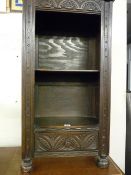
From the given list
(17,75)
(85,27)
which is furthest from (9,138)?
(85,27)

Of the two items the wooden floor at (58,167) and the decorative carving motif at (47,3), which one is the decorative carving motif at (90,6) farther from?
the wooden floor at (58,167)

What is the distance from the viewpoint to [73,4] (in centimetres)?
120

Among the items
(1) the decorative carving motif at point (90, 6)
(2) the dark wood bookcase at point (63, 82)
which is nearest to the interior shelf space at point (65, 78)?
(2) the dark wood bookcase at point (63, 82)

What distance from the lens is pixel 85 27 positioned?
5.14 ft

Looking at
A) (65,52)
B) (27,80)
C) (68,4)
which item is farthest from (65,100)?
(68,4)

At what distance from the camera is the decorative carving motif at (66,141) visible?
4.00ft

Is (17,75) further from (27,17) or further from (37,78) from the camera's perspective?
(27,17)

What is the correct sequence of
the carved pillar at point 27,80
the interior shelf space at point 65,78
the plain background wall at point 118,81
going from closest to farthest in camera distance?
the carved pillar at point 27,80 < the interior shelf space at point 65,78 < the plain background wall at point 118,81

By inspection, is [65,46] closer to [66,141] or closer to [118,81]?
[118,81]

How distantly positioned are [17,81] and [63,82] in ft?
1.33

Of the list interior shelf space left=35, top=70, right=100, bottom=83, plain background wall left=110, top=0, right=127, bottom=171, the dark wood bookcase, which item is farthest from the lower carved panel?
plain background wall left=110, top=0, right=127, bottom=171

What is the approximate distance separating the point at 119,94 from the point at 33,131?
3.07 ft

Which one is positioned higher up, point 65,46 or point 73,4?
point 73,4

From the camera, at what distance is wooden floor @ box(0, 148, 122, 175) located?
1152 millimetres
